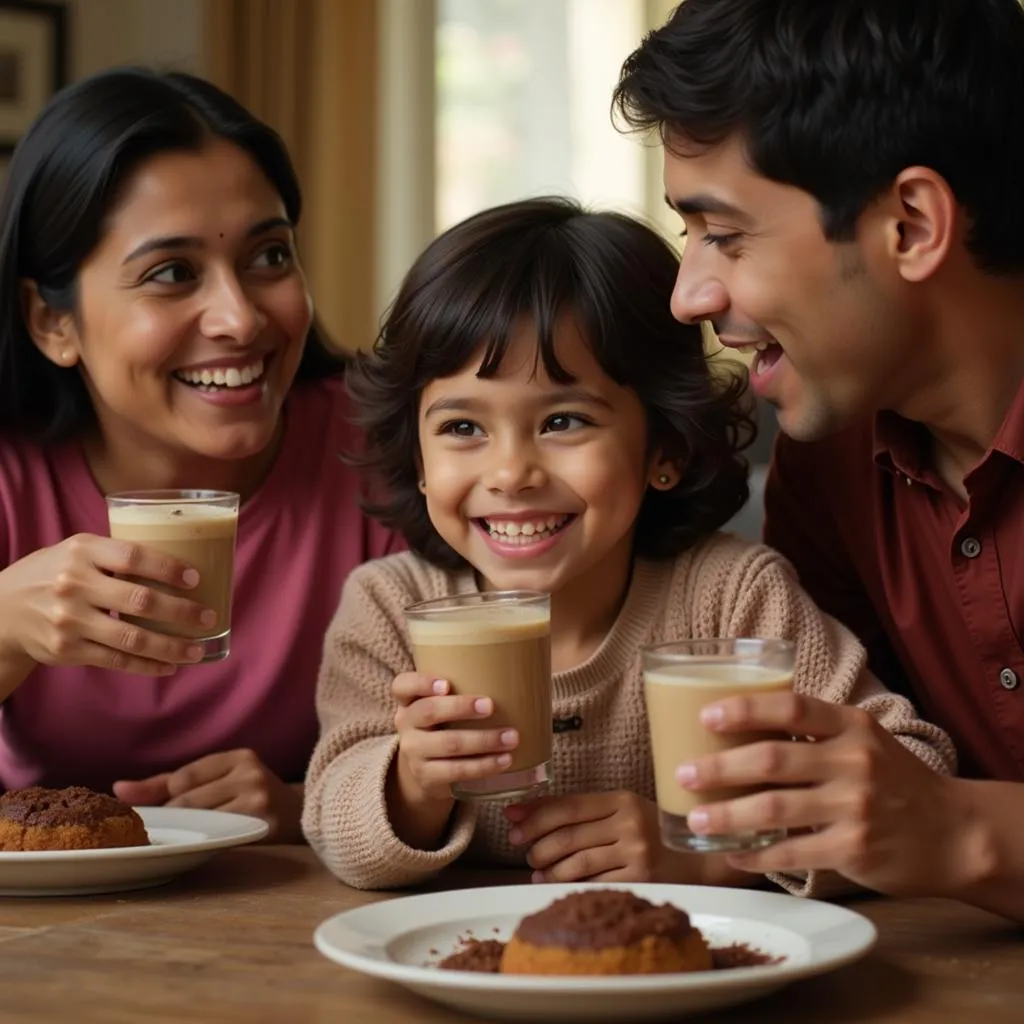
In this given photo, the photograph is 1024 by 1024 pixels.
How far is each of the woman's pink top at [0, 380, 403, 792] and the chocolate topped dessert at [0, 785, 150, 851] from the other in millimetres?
665

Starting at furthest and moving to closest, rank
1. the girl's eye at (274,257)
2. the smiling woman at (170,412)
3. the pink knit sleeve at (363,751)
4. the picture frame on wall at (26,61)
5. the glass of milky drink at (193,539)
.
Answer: the picture frame on wall at (26,61) → the girl's eye at (274,257) → the smiling woman at (170,412) → the glass of milky drink at (193,539) → the pink knit sleeve at (363,751)

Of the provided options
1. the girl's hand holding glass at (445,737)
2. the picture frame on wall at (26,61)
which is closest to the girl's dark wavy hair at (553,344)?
the girl's hand holding glass at (445,737)

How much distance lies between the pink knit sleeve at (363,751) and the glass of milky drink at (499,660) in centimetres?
15

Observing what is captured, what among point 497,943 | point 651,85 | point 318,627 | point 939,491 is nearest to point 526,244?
point 651,85

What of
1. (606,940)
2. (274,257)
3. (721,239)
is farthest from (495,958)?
(274,257)

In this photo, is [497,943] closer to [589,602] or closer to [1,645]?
[589,602]

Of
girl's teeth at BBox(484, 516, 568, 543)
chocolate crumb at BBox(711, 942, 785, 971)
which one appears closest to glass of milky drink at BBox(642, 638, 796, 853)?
chocolate crumb at BBox(711, 942, 785, 971)

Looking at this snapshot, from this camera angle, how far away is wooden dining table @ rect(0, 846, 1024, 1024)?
1462 millimetres

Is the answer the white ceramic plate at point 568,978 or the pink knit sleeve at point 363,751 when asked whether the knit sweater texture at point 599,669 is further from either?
the white ceramic plate at point 568,978

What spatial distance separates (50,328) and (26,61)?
3039 millimetres

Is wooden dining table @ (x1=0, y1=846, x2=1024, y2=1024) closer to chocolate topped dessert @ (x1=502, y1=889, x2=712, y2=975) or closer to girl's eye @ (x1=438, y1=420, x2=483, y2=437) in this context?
chocolate topped dessert @ (x1=502, y1=889, x2=712, y2=975)

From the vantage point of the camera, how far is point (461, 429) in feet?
7.41

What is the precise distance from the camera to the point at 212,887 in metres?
2.00

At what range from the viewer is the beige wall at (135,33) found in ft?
18.6
